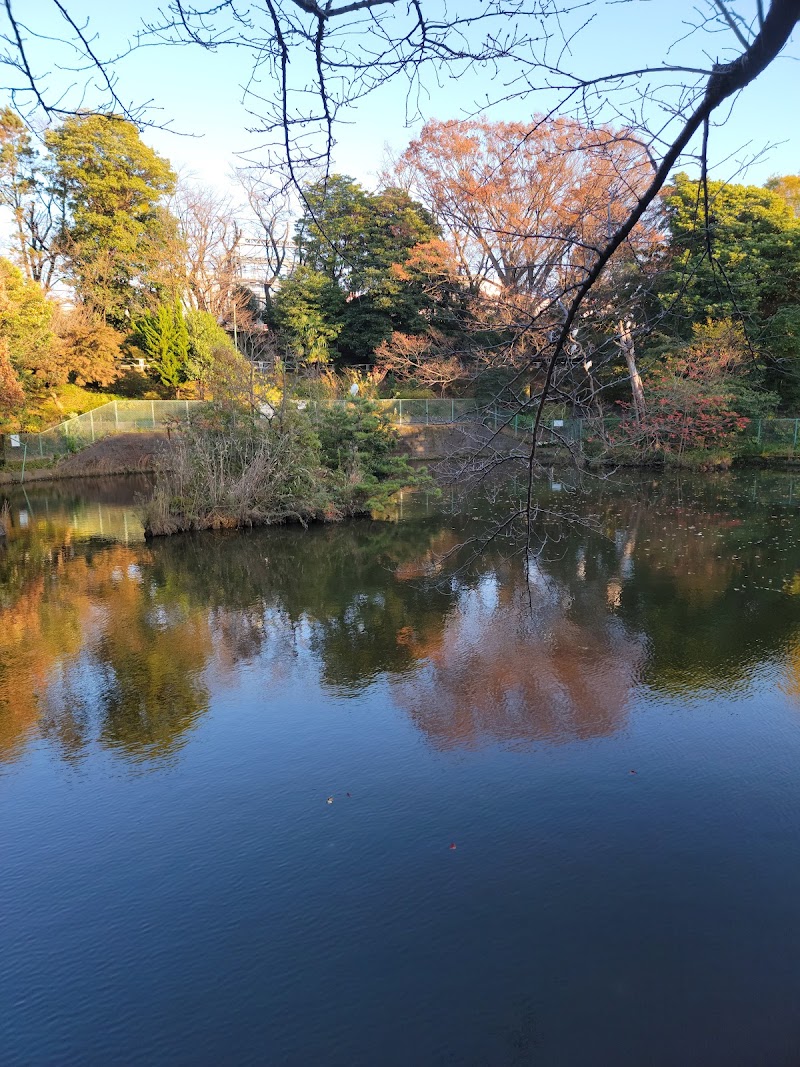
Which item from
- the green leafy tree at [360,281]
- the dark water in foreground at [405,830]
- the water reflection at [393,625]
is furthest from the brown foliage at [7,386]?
the dark water in foreground at [405,830]

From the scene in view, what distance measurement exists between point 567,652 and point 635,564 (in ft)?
13.2

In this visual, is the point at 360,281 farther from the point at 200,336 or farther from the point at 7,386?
the point at 7,386

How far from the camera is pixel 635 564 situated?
35.4 feet

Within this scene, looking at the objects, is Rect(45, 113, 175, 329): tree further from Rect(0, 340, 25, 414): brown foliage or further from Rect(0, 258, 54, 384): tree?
Rect(0, 340, 25, 414): brown foliage

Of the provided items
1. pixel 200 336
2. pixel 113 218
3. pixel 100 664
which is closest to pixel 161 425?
pixel 200 336

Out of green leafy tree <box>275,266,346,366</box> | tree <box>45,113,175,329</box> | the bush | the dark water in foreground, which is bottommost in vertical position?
the dark water in foreground

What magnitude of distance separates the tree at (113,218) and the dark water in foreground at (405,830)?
21.7 meters

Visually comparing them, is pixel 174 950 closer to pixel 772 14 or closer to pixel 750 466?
pixel 772 14

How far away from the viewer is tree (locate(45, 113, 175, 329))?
2623 centimetres

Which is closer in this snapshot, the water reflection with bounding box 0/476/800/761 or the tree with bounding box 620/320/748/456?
the water reflection with bounding box 0/476/800/761

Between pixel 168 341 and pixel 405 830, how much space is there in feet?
85.0

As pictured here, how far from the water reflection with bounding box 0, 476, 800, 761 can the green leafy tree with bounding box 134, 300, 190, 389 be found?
1496cm

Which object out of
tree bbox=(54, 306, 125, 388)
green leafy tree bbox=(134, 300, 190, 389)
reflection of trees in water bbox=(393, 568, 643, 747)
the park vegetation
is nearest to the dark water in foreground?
reflection of trees in water bbox=(393, 568, 643, 747)

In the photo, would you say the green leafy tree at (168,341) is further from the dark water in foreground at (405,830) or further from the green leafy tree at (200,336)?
the dark water in foreground at (405,830)
